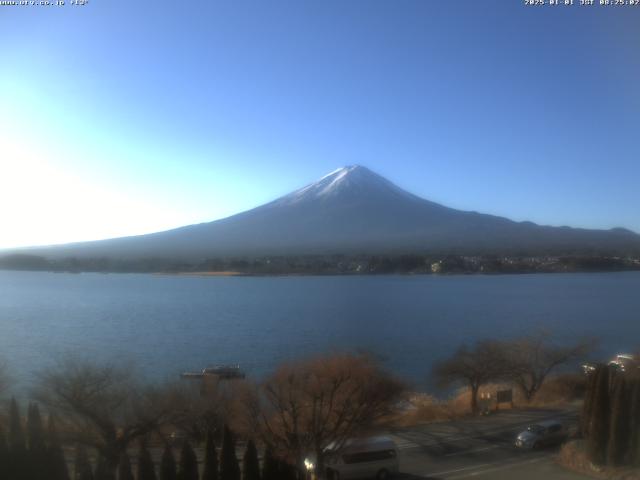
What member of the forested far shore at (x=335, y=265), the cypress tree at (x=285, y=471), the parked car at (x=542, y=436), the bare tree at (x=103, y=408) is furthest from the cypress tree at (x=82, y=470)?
the forested far shore at (x=335, y=265)

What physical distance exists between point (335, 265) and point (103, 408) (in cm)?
2910

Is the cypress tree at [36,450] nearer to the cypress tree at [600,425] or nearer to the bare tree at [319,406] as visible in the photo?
the bare tree at [319,406]

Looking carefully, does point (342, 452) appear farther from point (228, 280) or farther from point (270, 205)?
point (270, 205)

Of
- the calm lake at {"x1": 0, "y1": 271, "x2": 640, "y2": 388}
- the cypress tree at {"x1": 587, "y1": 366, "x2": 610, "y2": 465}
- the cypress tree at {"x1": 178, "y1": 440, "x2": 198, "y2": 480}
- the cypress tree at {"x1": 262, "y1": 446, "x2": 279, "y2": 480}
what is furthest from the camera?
the calm lake at {"x1": 0, "y1": 271, "x2": 640, "y2": 388}

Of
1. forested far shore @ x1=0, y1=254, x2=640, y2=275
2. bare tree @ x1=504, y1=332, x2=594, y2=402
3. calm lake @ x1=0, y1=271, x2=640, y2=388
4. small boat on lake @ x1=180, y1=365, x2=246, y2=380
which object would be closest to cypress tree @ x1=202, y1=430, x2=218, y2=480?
small boat on lake @ x1=180, y1=365, x2=246, y2=380

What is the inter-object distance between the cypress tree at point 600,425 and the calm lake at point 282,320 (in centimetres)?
448

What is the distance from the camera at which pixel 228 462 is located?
4.73 metres

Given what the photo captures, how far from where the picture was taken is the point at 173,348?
12.5m

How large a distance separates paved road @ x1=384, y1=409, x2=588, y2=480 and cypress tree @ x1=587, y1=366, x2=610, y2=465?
0.32 m

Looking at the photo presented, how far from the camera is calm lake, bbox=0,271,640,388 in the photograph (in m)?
11.6

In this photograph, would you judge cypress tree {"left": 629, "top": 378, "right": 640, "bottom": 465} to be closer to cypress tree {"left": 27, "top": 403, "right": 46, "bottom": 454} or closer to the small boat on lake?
cypress tree {"left": 27, "top": 403, "right": 46, "bottom": 454}

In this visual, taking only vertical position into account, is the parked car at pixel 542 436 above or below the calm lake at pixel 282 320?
below

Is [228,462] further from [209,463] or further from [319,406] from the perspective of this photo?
[319,406]

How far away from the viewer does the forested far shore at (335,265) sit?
34.2 metres
